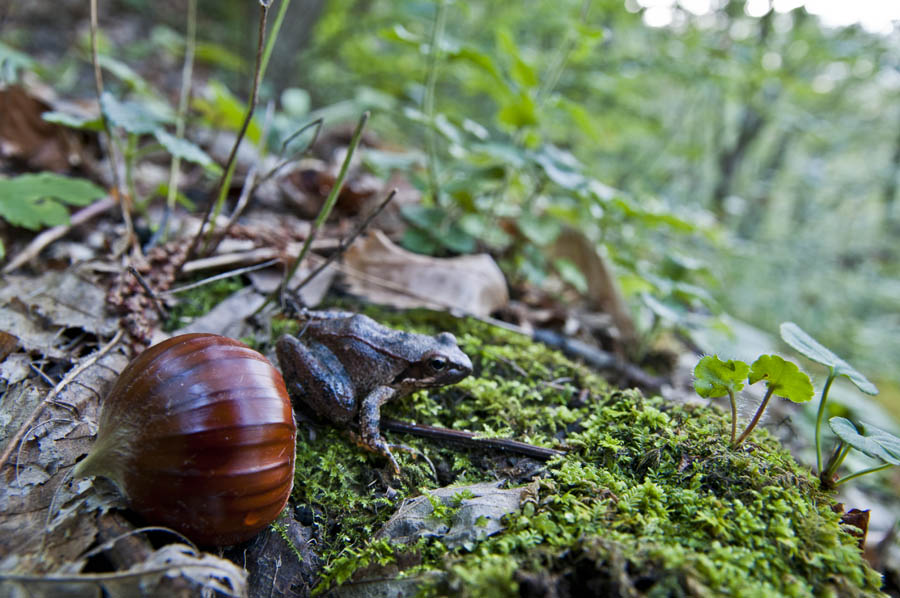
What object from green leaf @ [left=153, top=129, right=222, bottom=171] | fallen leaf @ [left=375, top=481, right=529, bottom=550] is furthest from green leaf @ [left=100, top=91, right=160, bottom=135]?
fallen leaf @ [left=375, top=481, right=529, bottom=550]

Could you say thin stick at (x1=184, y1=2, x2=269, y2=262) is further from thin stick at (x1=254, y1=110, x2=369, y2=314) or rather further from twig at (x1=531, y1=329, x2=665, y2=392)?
twig at (x1=531, y1=329, x2=665, y2=392)

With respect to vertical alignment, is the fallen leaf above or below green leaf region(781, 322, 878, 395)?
below

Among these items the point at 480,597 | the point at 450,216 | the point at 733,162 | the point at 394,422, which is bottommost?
the point at 394,422

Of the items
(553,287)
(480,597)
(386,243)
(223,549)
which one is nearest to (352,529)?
(223,549)

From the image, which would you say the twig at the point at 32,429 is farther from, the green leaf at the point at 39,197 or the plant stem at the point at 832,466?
the plant stem at the point at 832,466

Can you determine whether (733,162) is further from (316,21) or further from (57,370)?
(57,370)

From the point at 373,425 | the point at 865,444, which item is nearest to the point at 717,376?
the point at 865,444

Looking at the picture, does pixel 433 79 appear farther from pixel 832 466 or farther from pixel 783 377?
pixel 832 466
